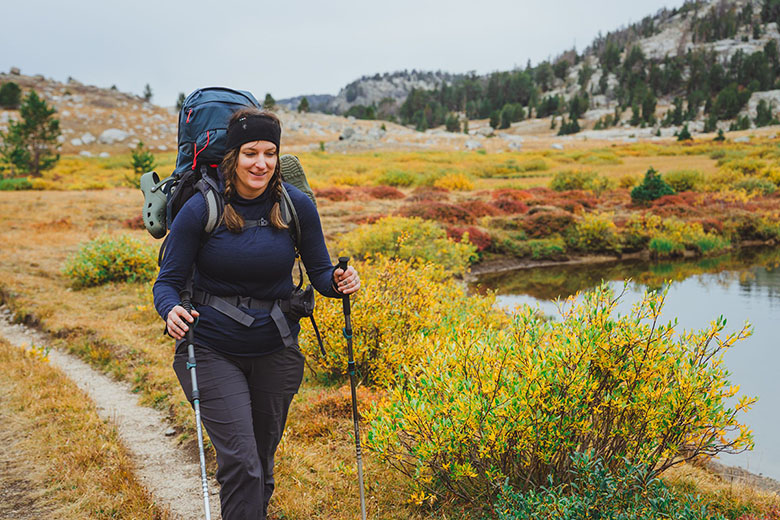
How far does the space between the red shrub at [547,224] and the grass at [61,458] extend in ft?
52.5

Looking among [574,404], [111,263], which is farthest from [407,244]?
[574,404]

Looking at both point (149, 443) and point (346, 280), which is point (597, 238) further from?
point (346, 280)

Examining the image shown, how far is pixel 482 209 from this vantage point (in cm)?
2128

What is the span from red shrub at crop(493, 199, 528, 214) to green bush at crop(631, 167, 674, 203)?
5259 millimetres

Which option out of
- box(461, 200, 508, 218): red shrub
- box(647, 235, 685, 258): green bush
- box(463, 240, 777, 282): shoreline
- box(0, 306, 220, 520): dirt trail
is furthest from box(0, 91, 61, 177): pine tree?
box(647, 235, 685, 258): green bush

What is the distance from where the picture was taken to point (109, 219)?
60.3ft

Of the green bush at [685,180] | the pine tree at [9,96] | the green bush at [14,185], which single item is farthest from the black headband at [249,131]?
the pine tree at [9,96]

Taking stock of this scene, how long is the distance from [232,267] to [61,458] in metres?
2.76

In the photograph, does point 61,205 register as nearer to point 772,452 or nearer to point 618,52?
point 772,452

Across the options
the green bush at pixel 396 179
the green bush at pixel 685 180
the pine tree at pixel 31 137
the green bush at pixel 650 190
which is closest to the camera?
the green bush at pixel 650 190

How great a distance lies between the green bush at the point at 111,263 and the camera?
10820 millimetres

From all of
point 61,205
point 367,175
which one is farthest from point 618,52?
point 61,205

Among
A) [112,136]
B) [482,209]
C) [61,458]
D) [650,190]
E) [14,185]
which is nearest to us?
[61,458]

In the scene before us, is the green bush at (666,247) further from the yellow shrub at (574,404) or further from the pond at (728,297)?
the yellow shrub at (574,404)
